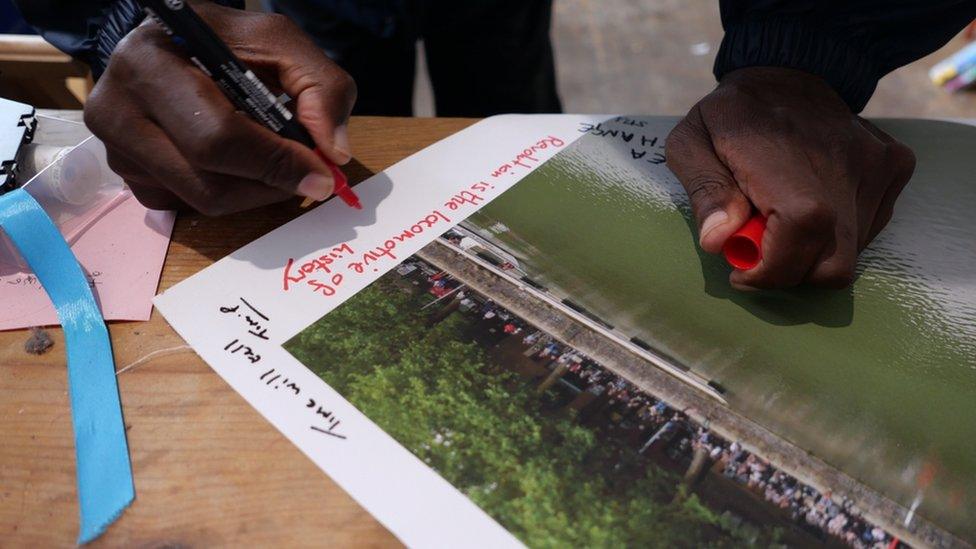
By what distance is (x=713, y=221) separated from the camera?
0.42 meters

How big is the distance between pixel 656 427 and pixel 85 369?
0.34 m

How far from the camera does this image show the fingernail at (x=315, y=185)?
1.35ft

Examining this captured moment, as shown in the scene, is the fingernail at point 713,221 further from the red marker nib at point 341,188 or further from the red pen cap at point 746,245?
the red marker nib at point 341,188

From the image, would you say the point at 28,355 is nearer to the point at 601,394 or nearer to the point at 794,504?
the point at 601,394

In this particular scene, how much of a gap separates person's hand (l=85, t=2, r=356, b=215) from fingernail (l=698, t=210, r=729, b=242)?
0.84 feet

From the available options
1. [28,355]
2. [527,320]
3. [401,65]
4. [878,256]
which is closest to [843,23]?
[878,256]

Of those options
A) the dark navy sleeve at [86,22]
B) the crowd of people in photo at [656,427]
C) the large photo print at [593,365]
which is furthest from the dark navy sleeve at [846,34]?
the dark navy sleeve at [86,22]

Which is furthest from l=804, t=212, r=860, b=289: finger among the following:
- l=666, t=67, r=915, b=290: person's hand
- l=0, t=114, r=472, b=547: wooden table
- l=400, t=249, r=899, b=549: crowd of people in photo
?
l=0, t=114, r=472, b=547: wooden table

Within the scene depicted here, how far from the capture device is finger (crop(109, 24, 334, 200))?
1.23 feet

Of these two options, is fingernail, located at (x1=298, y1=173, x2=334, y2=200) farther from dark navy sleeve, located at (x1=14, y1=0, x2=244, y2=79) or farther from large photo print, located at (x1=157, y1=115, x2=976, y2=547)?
dark navy sleeve, located at (x1=14, y1=0, x2=244, y2=79)

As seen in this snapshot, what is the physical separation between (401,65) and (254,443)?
1.87 ft

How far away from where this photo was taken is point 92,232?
455mm

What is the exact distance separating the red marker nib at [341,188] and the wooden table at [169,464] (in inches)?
5.8

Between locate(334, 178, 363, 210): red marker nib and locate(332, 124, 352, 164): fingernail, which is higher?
locate(332, 124, 352, 164): fingernail
